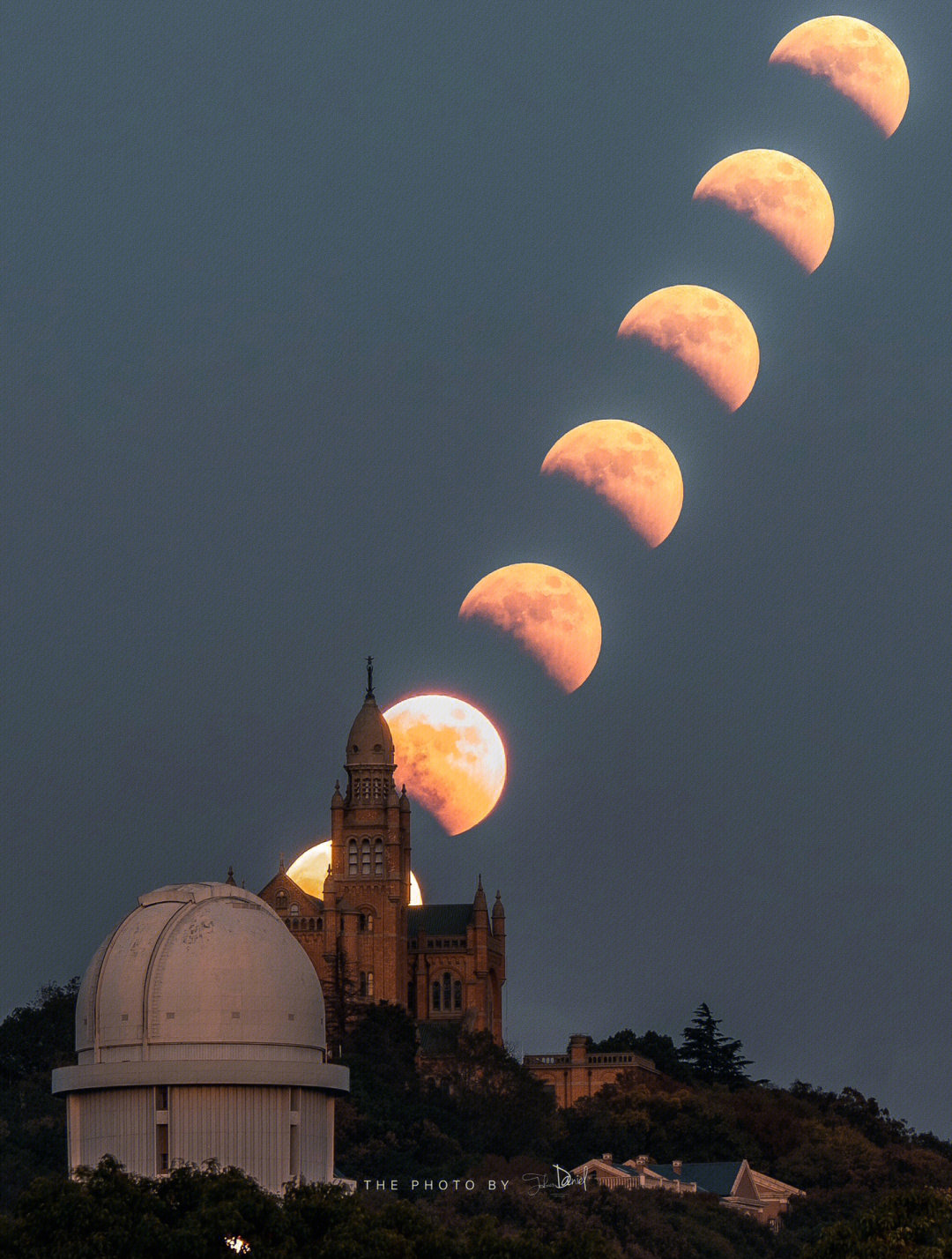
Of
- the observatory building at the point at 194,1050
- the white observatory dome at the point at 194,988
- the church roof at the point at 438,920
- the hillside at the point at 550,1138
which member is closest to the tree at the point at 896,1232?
the observatory building at the point at 194,1050

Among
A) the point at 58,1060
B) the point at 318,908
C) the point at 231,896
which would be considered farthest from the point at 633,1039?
the point at 231,896

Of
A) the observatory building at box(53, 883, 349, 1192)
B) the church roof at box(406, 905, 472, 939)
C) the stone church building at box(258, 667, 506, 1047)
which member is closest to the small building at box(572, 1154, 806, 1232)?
the stone church building at box(258, 667, 506, 1047)

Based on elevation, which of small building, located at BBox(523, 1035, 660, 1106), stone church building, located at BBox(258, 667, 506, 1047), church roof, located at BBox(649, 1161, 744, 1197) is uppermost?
stone church building, located at BBox(258, 667, 506, 1047)

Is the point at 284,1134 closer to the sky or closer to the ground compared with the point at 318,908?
closer to the ground

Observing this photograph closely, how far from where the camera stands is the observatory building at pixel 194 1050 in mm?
59438

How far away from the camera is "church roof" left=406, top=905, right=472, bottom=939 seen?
6511 inches

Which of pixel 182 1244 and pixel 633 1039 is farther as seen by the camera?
pixel 633 1039

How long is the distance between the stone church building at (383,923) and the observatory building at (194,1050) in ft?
275

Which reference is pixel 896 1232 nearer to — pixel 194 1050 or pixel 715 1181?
pixel 194 1050

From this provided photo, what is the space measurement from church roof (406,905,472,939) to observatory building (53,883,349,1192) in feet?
336

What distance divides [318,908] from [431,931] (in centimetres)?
1581

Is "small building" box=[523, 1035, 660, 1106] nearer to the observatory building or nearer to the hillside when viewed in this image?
the hillside

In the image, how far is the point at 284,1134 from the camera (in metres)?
60.6

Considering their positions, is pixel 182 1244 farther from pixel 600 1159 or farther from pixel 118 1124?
pixel 600 1159
